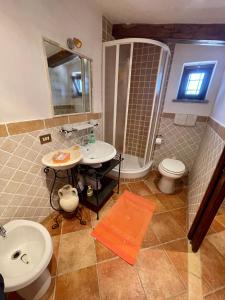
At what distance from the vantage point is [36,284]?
0.90 meters

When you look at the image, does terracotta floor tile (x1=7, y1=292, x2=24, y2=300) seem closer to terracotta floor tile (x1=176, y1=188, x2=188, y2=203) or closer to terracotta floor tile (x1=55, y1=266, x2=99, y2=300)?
terracotta floor tile (x1=55, y1=266, x2=99, y2=300)

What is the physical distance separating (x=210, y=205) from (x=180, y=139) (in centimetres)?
133

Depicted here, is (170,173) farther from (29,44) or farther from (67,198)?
(29,44)

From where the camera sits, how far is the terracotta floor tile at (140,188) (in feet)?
6.52

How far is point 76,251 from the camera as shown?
1237 mm

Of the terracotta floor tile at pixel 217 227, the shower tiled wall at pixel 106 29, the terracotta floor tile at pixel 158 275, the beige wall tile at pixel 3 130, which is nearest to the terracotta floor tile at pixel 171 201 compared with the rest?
the terracotta floor tile at pixel 217 227

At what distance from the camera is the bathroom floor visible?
997 millimetres

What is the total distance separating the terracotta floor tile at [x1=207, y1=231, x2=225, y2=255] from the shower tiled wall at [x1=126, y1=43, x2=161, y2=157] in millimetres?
1506

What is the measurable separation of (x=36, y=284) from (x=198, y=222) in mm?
1421

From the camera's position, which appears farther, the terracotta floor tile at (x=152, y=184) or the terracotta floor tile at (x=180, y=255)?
the terracotta floor tile at (x=152, y=184)

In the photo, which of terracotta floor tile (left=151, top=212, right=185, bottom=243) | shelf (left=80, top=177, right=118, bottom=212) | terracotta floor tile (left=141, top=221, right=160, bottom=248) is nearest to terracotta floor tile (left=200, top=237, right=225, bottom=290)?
terracotta floor tile (left=151, top=212, right=185, bottom=243)

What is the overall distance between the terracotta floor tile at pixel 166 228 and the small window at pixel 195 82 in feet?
5.69

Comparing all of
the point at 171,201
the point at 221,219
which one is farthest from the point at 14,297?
the point at 221,219

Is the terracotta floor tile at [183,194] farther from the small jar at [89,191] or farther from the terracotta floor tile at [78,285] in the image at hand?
the terracotta floor tile at [78,285]
